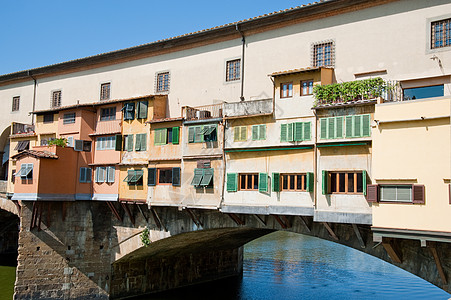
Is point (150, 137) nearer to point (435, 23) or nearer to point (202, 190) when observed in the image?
point (202, 190)

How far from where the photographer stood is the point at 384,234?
51.7 feet

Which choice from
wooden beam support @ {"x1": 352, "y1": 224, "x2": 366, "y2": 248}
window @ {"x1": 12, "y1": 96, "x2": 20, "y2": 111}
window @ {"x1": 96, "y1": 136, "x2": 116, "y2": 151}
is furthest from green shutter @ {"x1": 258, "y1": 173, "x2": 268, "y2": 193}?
window @ {"x1": 12, "y1": 96, "x2": 20, "y2": 111}

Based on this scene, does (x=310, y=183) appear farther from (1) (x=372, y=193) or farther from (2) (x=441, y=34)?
(2) (x=441, y=34)

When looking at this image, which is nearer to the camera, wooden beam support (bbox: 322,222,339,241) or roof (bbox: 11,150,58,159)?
wooden beam support (bbox: 322,222,339,241)

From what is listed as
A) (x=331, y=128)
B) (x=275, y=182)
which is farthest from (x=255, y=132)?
(x=331, y=128)

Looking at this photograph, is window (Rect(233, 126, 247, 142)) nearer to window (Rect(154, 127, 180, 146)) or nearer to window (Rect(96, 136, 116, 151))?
window (Rect(154, 127, 180, 146))

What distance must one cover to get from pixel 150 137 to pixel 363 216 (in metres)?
12.8

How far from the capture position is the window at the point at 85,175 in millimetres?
27484

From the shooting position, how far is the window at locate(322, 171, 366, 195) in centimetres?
1745

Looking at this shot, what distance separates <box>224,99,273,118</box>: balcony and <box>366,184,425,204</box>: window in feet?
20.0

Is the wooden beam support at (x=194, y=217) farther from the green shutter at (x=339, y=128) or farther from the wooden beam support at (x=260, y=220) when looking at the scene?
the green shutter at (x=339, y=128)

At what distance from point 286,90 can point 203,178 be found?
597 centimetres

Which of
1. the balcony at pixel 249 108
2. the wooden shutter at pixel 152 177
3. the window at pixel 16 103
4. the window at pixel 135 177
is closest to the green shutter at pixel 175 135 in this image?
the wooden shutter at pixel 152 177

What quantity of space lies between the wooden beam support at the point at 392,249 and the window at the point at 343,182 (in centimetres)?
202
